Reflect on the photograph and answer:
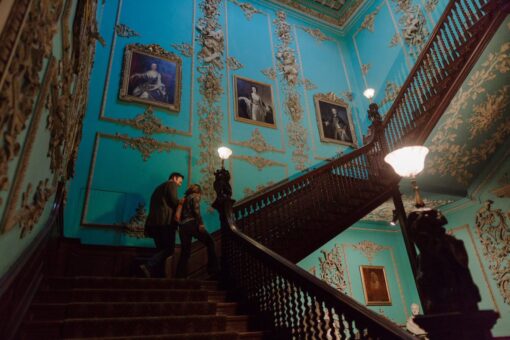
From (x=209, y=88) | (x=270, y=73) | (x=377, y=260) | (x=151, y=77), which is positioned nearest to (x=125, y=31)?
(x=151, y=77)

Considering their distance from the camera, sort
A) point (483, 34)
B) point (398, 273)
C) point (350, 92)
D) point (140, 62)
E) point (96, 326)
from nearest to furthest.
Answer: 1. point (96, 326)
2. point (483, 34)
3. point (140, 62)
4. point (398, 273)
5. point (350, 92)

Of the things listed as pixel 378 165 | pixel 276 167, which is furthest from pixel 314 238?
pixel 276 167

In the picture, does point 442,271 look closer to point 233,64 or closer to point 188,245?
point 188,245

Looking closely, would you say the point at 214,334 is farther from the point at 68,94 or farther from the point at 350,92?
the point at 350,92

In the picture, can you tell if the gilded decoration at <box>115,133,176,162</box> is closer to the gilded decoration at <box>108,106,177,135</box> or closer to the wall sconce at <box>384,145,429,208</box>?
the gilded decoration at <box>108,106,177,135</box>

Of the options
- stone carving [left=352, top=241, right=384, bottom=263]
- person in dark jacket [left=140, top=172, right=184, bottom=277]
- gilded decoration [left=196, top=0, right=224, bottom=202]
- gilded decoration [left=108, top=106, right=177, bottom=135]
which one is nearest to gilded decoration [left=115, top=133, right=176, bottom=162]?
gilded decoration [left=108, top=106, right=177, bottom=135]

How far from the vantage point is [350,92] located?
10227 mm

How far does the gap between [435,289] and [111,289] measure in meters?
2.84

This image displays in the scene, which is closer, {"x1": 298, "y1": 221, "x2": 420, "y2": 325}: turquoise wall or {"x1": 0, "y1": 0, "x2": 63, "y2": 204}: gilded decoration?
{"x1": 0, "y1": 0, "x2": 63, "y2": 204}: gilded decoration

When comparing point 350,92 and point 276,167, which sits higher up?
point 350,92

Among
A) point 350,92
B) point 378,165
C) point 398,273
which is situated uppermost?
point 350,92

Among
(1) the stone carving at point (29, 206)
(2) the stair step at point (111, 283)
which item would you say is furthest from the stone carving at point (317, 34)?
(1) the stone carving at point (29, 206)

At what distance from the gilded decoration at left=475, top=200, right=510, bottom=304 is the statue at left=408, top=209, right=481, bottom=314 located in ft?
23.5

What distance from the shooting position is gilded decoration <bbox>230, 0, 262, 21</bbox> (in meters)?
9.70
